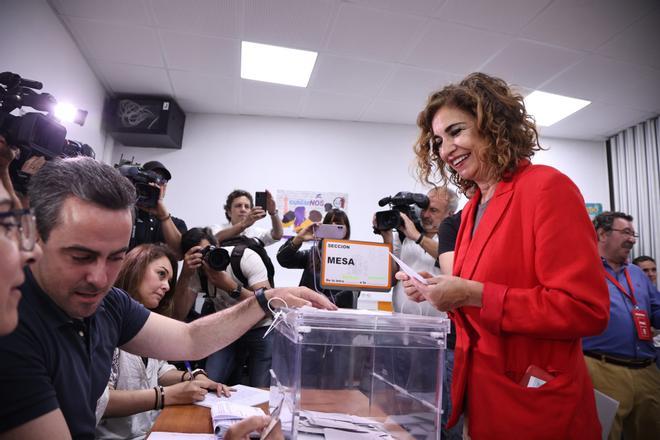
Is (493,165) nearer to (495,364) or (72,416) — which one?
(495,364)

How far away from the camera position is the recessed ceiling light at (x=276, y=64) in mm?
3254

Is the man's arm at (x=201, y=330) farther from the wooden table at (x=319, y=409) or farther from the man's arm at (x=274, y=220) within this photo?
the man's arm at (x=274, y=220)

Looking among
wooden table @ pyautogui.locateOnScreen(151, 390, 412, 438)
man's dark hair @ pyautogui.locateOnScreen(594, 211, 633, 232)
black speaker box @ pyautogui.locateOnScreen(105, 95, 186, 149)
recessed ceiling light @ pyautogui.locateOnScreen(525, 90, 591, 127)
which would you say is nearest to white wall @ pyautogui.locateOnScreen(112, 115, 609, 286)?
black speaker box @ pyautogui.locateOnScreen(105, 95, 186, 149)

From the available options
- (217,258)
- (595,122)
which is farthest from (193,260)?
(595,122)

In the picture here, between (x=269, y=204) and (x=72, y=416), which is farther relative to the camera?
(x=269, y=204)

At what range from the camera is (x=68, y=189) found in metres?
0.79

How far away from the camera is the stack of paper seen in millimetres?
971

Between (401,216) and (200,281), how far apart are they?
3.90 feet

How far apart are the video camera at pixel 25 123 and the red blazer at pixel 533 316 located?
166 cm

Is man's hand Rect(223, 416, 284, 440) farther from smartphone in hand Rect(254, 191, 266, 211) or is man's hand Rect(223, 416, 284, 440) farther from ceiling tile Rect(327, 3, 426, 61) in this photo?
ceiling tile Rect(327, 3, 426, 61)

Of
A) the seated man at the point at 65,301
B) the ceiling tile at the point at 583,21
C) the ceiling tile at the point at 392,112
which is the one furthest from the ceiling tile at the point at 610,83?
the seated man at the point at 65,301

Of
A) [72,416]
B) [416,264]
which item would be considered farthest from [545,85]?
[72,416]

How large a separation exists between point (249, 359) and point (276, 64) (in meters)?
2.44

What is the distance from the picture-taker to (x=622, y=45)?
3.04m
